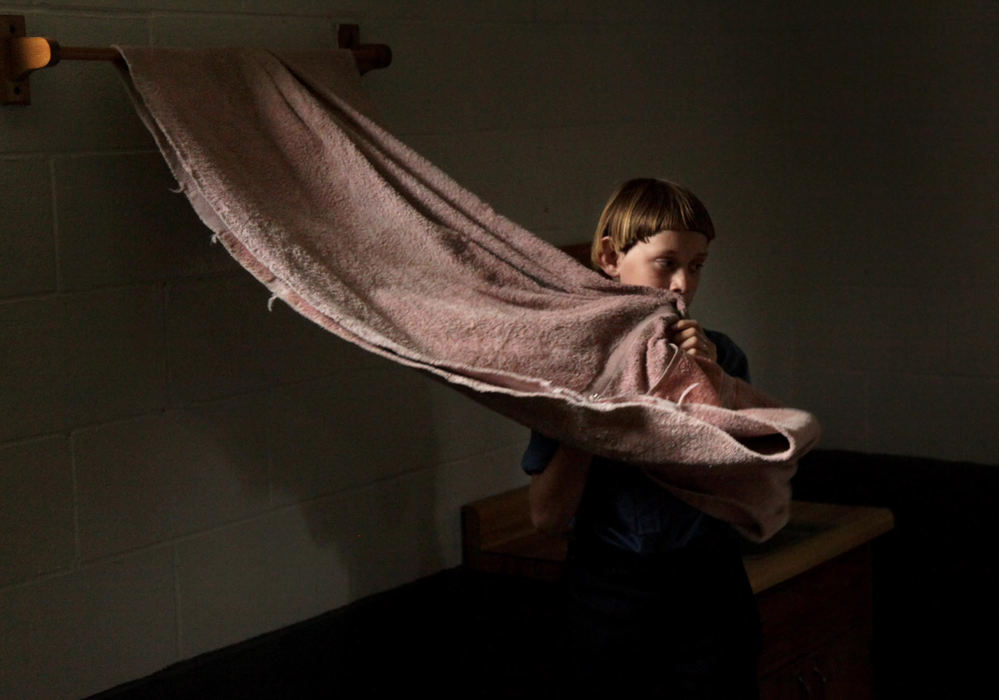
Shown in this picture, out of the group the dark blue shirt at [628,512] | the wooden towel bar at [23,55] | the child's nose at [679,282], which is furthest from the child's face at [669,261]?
the wooden towel bar at [23,55]

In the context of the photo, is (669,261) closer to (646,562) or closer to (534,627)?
(646,562)

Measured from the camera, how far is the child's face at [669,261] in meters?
1.65

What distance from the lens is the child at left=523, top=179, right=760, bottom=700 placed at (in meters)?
1.61

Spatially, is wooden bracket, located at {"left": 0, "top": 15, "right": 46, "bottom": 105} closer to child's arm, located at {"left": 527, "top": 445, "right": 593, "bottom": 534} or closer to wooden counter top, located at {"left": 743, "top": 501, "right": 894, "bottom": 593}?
child's arm, located at {"left": 527, "top": 445, "right": 593, "bottom": 534}

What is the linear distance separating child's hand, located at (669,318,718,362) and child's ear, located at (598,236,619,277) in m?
0.20

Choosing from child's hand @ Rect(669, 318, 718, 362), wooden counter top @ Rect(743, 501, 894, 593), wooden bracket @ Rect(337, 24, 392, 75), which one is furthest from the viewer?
wooden counter top @ Rect(743, 501, 894, 593)

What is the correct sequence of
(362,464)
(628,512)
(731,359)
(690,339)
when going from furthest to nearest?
(362,464) → (731,359) → (628,512) → (690,339)

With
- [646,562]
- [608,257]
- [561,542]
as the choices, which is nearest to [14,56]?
[608,257]

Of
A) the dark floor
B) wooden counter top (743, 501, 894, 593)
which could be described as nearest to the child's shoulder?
wooden counter top (743, 501, 894, 593)

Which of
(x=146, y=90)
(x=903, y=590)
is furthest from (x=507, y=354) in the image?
(x=903, y=590)

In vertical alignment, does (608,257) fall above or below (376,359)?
above

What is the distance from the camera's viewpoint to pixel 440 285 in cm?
163

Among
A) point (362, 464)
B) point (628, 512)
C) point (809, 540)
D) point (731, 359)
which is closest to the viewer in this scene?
point (628, 512)

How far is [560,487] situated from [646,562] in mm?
142
